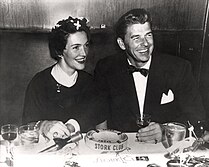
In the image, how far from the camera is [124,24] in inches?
68.9

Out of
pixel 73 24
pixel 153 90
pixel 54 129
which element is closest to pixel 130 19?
pixel 73 24

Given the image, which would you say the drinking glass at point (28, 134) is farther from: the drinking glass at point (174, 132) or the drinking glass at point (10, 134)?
the drinking glass at point (174, 132)

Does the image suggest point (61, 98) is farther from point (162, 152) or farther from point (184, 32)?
point (184, 32)

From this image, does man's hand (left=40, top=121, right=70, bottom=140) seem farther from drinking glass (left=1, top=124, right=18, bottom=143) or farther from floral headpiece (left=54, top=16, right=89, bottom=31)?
floral headpiece (left=54, top=16, right=89, bottom=31)

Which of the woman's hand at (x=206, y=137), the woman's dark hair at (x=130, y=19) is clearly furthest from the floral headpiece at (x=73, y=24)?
the woman's hand at (x=206, y=137)

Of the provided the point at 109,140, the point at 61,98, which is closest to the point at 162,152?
the point at 109,140

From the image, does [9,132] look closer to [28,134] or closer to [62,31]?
[28,134]

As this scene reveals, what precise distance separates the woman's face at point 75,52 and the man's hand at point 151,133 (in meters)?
0.43

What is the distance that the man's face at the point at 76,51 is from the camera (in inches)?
68.8

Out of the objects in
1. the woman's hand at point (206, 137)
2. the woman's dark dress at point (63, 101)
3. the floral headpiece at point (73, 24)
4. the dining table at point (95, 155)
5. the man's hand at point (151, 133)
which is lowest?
the dining table at point (95, 155)

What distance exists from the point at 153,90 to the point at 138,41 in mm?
260

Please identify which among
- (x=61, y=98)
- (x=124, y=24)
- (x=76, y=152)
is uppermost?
(x=124, y=24)

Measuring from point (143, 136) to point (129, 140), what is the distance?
72 mm

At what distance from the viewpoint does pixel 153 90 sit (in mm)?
1863
